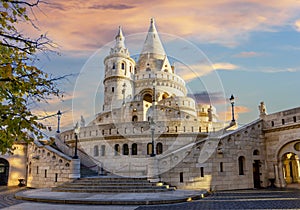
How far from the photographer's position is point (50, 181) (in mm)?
20031

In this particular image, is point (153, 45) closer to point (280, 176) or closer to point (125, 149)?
point (125, 149)

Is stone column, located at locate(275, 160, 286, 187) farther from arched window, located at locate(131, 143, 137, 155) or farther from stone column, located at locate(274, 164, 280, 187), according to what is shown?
arched window, located at locate(131, 143, 137, 155)

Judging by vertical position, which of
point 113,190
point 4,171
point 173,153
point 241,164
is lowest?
point 113,190

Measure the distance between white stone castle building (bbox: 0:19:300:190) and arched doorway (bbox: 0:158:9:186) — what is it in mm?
87

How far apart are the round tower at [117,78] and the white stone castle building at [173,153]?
42.2 feet

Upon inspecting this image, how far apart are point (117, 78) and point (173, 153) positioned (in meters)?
31.8

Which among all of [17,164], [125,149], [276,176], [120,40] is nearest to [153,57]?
[120,40]

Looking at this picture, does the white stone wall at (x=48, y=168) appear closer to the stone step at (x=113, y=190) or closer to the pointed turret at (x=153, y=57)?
the stone step at (x=113, y=190)

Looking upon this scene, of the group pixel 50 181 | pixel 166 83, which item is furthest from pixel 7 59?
pixel 166 83

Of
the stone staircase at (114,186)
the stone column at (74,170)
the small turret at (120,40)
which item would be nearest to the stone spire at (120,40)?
the small turret at (120,40)

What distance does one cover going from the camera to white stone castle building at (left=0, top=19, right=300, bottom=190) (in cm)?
1748

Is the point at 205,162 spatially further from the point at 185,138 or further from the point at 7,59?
the point at 7,59

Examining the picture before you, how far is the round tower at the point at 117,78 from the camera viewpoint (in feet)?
151

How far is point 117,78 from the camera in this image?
46.9 m
